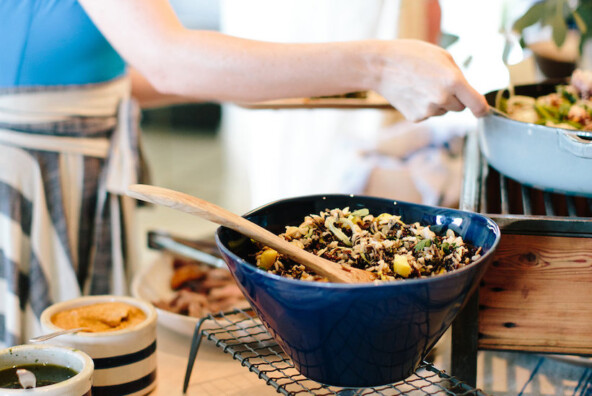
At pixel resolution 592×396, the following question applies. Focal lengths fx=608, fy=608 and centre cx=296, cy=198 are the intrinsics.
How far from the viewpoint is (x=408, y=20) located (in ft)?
9.86

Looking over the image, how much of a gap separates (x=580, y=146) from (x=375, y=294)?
0.39m

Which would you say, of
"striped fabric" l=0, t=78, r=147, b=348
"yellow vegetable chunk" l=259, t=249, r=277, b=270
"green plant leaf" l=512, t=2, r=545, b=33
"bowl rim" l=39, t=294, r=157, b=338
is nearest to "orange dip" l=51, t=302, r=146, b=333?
"bowl rim" l=39, t=294, r=157, b=338

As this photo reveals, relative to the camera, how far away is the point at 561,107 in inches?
43.0

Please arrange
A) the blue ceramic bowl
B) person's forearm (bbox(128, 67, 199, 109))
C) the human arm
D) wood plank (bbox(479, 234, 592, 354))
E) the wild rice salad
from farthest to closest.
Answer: person's forearm (bbox(128, 67, 199, 109)) → the human arm → wood plank (bbox(479, 234, 592, 354)) → the wild rice salad → the blue ceramic bowl

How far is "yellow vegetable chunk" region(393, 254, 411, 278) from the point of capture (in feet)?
2.27

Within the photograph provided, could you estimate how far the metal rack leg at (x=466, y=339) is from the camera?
0.83 meters

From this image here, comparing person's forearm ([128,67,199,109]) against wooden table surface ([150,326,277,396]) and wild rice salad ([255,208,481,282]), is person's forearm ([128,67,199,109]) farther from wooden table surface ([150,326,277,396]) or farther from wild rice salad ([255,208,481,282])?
wild rice salad ([255,208,481,282])

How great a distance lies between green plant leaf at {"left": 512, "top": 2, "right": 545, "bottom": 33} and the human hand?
15.2 inches

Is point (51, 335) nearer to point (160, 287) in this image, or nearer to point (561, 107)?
point (160, 287)

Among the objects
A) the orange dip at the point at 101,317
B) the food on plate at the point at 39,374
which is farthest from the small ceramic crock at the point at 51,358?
the orange dip at the point at 101,317

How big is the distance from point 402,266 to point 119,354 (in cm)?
39

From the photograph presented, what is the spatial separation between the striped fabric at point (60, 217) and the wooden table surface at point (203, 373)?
0.92 ft

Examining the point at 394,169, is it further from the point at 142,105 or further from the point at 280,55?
the point at 280,55

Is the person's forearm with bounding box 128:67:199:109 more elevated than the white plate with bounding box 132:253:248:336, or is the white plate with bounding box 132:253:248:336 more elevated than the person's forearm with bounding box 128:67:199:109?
the person's forearm with bounding box 128:67:199:109
